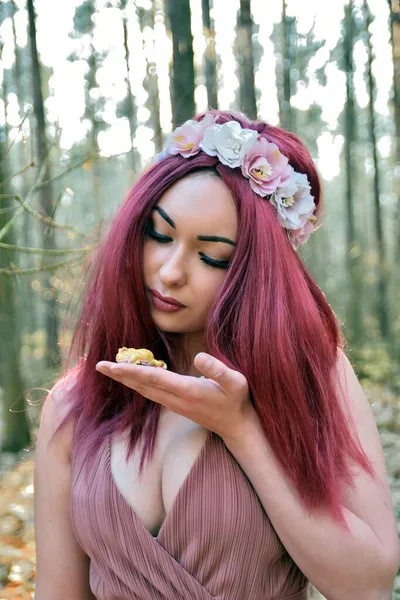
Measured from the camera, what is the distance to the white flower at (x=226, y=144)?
1.54 meters

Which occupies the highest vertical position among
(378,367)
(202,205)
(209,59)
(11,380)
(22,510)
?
(209,59)

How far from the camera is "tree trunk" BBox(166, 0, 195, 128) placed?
4.04 metres

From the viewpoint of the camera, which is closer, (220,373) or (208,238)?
(220,373)

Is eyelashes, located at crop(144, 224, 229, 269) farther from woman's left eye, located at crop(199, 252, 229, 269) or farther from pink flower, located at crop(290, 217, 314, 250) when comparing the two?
pink flower, located at crop(290, 217, 314, 250)

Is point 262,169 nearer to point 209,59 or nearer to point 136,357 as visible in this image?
point 136,357

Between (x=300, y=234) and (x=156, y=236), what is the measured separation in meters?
0.39

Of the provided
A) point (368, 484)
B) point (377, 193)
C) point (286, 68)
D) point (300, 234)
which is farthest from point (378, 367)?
point (368, 484)

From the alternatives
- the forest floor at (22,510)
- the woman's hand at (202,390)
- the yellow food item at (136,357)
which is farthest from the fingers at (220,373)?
the forest floor at (22,510)

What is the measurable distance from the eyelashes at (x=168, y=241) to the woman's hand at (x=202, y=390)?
30cm

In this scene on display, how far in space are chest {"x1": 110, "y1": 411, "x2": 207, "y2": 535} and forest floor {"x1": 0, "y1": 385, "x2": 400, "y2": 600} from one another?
219 cm

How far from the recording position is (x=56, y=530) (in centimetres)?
154

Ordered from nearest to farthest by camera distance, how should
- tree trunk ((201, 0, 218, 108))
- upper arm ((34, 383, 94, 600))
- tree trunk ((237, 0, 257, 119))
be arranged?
upper arm ((34, 383, 94, 600)) < tree trunk ((237, 0, 257, 119)) < tree trunk ((201, 0, 218, 108))

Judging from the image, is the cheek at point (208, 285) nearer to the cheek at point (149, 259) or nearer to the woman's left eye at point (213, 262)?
the woman's left eye at point (213, 262)

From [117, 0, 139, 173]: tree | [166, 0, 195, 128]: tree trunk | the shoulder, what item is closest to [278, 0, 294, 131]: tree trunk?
[117, 0, 139, 173]: tree
